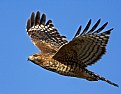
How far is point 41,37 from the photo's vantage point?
14414 mm

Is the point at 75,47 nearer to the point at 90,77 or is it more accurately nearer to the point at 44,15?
the point at 90,77

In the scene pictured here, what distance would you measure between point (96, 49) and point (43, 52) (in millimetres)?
1866

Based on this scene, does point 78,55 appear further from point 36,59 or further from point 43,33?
point 43,33

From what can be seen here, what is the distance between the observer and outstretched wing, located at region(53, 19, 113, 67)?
1086cm

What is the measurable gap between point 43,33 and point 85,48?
3.57 m

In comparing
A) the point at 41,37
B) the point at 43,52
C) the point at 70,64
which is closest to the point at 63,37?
the point at 41,37

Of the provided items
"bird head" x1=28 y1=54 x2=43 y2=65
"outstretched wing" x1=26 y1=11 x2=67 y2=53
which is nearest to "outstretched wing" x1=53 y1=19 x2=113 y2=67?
"bird head" x1=28 y1=54 x2=43 y2=65

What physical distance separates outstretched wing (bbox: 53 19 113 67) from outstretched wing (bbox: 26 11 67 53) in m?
1.60

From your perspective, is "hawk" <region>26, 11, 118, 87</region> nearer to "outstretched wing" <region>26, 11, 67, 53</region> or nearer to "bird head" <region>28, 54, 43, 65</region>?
"bird head" <region>28, 54, 43, 65</region>

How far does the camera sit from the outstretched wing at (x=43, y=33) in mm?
13688

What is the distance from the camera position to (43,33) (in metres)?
14.7

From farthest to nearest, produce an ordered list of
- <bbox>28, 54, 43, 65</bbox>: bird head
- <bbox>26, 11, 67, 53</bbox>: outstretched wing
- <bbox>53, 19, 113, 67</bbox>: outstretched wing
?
<bbox>26, 11, 67, 53</bbox>: outstretched wing < <bbox>28, 54, 43, 65</bbox>: bird head < <bbox>53, 19, 113, 67</bbox>: outstretched wing

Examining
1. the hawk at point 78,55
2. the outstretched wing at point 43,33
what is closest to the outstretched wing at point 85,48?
the hawk at point 78,55

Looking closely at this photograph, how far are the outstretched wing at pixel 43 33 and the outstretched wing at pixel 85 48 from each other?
1.60 meters
